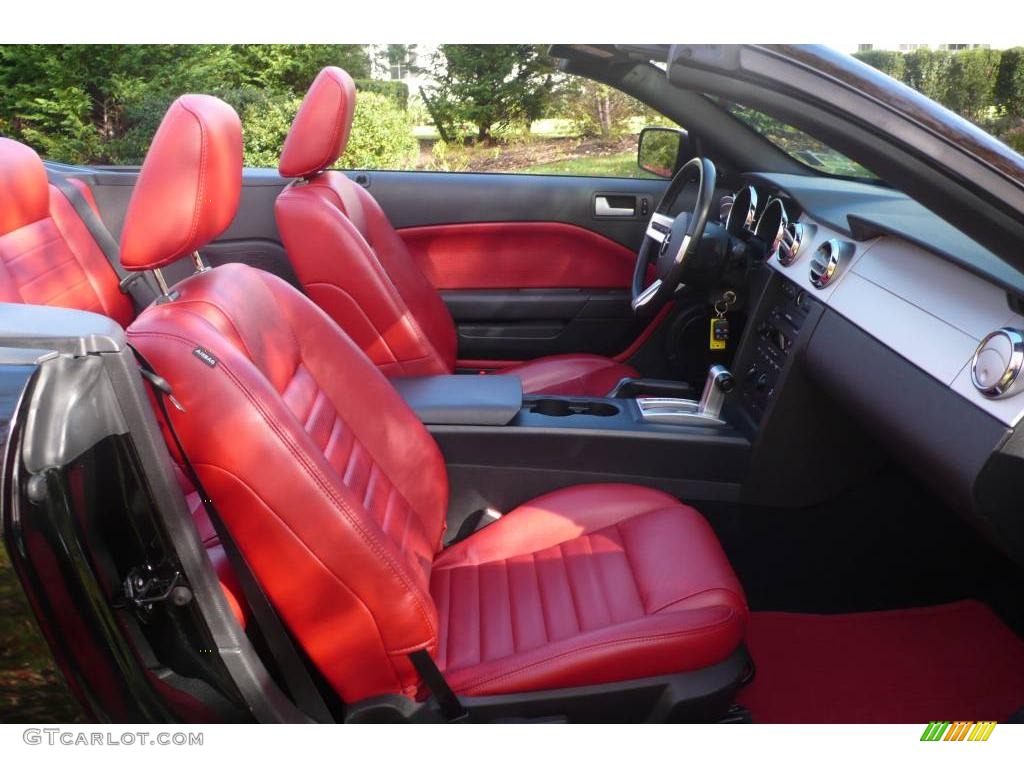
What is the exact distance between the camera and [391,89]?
679 cm

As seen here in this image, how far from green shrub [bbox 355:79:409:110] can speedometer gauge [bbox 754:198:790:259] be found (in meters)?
4.59

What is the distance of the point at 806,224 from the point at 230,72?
503 cm

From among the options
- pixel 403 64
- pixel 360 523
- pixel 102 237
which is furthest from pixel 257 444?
pixel 403 64

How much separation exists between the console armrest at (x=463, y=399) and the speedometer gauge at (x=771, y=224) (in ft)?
2.53

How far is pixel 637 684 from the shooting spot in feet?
4.82

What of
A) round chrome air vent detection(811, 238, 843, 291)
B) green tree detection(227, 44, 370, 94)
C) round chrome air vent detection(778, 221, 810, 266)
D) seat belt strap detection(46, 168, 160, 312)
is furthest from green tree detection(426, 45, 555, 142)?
round chrome air vent detection(811, 238, 843, 291)

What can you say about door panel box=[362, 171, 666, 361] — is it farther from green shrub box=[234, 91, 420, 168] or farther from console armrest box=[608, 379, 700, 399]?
green shrub box=[234, 91, 420, 168]

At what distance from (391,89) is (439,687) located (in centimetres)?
604

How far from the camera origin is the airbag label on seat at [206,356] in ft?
4.19

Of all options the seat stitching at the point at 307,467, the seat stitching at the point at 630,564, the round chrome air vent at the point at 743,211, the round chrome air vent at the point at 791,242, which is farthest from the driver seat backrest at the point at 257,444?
the round chrome air vent at the point at 743,211

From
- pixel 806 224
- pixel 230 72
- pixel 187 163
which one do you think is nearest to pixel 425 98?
pixel 230 72

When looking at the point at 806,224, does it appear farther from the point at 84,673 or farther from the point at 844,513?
the point at 84,673

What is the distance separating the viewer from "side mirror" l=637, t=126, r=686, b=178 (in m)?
3.12
